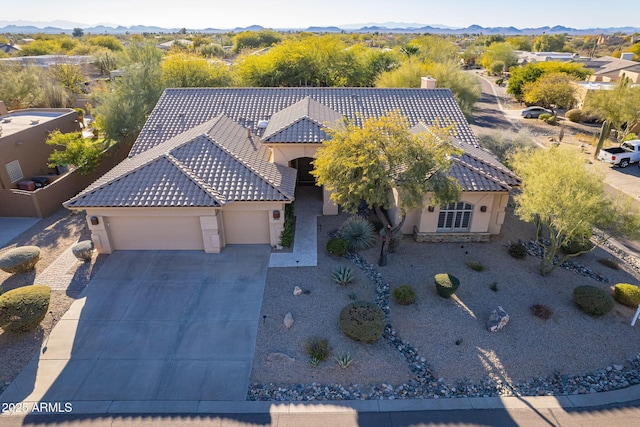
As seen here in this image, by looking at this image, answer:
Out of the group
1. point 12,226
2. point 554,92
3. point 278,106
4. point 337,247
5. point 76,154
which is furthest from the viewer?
point 554,92

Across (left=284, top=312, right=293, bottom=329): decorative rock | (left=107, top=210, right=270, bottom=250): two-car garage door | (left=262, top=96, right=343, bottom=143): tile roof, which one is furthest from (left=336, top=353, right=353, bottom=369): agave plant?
(left=262, top=96, right=343, bottom=143): tile roof

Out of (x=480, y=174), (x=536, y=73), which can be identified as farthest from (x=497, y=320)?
(x=536, y=73)

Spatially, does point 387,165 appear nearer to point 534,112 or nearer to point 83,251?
point 83,251

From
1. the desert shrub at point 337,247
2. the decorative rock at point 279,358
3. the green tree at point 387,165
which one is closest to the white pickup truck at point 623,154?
the green tree at point 387,165

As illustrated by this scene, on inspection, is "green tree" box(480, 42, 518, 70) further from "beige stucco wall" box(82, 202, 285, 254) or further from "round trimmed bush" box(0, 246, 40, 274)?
"round trimmed bush" box(0, 246, 40, 274)

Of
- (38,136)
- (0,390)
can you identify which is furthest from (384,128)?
(38,136)

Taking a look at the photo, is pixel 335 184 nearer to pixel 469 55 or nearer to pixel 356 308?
pixel 356 308
